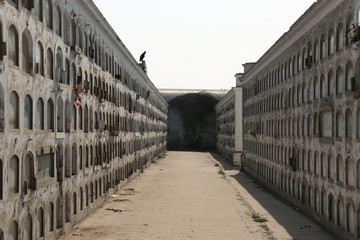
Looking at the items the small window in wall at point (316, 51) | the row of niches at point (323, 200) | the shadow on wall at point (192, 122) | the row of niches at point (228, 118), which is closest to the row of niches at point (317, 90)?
the small window in wall at point (316, 51)

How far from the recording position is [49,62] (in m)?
19.1

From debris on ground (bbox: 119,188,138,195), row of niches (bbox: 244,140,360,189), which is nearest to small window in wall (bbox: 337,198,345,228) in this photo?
row of niches (bbox: 244,140,360,189)

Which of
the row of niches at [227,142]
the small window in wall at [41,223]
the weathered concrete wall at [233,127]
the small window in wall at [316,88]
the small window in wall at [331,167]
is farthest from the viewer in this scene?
the row of niches at [227,142]

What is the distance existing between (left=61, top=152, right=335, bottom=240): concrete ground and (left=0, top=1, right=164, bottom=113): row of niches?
24.4 ft

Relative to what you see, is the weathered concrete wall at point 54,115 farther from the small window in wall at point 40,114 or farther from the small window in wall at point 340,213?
the small window in wall at point 340,213

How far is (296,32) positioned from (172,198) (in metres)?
15.0

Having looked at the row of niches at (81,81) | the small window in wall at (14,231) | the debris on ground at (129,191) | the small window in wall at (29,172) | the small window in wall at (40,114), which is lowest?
the debris on ground at (129,191)

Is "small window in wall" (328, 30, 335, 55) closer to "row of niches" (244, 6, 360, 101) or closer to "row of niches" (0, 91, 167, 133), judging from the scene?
"row of niches" (244, 6, 360, 101)

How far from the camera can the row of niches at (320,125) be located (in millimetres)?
19531

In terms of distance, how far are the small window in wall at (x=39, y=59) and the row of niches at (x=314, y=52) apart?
12.8 metres

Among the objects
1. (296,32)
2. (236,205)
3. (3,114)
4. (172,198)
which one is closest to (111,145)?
(172,198)

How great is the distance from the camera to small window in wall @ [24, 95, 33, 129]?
53.1 ft

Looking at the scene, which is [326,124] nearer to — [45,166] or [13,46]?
[45,166]

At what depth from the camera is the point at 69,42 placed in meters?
22.4
